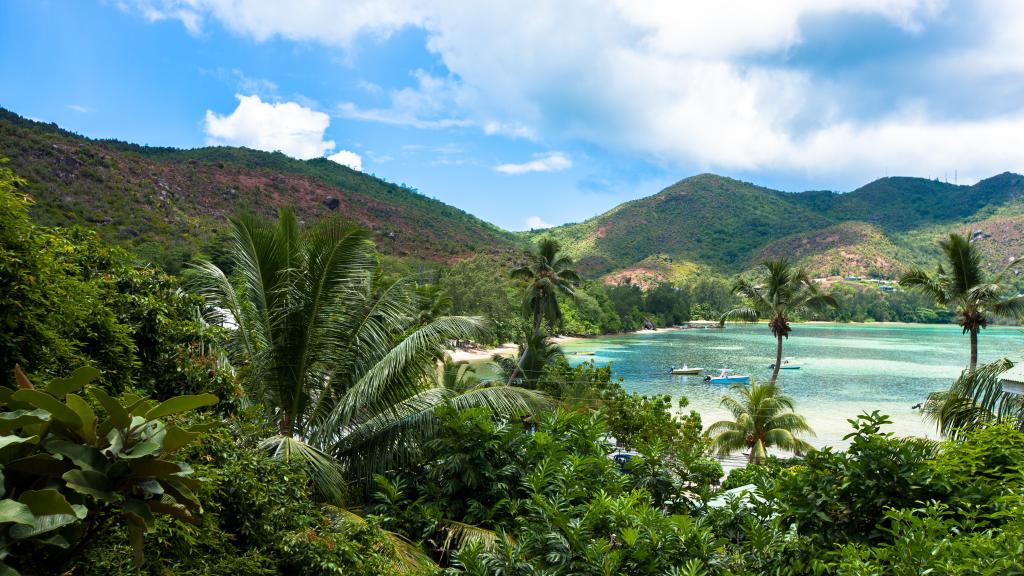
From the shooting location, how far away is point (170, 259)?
2597 centimetres

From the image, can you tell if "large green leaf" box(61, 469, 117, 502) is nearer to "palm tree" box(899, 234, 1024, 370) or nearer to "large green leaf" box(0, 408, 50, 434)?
"large green leaf" box(0, 408, 50, 434)

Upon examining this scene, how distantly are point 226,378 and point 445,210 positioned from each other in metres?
111

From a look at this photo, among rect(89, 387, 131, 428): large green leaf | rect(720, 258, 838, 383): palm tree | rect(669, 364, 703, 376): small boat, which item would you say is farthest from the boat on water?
rect(89, 387, 131, 428): large green leaf

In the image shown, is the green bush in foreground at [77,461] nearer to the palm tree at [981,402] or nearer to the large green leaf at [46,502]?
the large green leaf at [46,502]

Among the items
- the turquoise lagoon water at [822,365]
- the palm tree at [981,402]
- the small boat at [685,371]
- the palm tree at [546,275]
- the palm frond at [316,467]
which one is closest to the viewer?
the palm frond at [316,467]

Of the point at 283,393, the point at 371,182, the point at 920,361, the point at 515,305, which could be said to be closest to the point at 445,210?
the point at 371,182

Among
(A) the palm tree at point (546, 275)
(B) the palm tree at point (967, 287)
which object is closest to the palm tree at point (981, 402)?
(B) the palm tree at point (967, 287)

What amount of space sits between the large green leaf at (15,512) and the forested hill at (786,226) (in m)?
106

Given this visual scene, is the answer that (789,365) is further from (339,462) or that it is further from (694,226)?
(694,226)

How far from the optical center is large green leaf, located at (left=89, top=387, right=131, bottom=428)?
121cm

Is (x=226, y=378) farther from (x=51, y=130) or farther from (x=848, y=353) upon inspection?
(x=848, y=353)

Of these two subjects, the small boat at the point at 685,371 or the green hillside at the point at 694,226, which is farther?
the green hillside at the point at 694,226

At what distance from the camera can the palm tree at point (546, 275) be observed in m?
27.0

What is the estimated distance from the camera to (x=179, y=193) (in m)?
50.0
